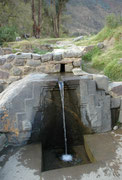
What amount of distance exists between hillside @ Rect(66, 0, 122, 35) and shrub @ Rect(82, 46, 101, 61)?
28141 mm

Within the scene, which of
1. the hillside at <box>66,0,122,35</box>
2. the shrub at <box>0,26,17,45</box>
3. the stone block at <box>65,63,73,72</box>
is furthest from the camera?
the hillside at <box>66,0,122,35</box>

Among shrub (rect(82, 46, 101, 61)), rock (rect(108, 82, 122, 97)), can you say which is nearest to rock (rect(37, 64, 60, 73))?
rock (rect(108, 82, 122, 97))

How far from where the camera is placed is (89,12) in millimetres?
40188

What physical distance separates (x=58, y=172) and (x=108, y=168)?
766 millimetres

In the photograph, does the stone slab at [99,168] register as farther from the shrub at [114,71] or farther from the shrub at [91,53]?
the shrub at [91,53]

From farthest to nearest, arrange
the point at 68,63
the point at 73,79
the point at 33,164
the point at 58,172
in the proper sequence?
the point at 68,63 → the point at 73,79 → the point at 33,164 → the point at 58,172

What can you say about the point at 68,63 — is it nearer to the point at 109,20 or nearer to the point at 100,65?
the point at 100,65

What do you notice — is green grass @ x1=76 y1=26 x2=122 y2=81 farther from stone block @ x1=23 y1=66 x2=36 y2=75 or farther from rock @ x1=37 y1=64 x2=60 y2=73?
stone block @ x1=23 y1=66 x2=36 y2=75

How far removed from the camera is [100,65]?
5.93m

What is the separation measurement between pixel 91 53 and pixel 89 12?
3761cm

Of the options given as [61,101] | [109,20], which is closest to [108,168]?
[61,101]

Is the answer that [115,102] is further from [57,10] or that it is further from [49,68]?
[57,10]

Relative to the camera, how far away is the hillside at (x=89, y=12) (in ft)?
118

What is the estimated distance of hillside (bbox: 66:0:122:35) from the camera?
36.0 metres
